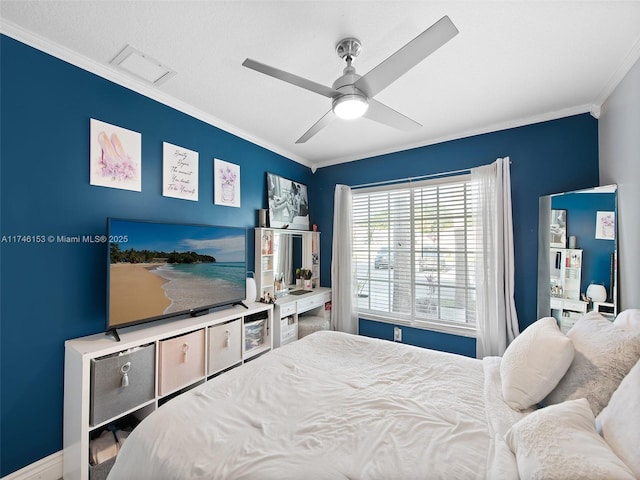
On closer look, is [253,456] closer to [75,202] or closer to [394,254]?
[75,202]

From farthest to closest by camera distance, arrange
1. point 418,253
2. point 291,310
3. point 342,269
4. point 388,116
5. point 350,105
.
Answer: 1. point 342,269
2. point 418,253
3. point 291,310
4. point 388,116
5. point 350,105

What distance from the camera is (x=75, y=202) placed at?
5.78 feet

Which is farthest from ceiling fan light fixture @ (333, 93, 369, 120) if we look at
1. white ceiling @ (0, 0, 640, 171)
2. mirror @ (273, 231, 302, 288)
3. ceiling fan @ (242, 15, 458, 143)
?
mirror @ (273, 231, 302, 288)

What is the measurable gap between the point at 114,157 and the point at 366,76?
6.00ft

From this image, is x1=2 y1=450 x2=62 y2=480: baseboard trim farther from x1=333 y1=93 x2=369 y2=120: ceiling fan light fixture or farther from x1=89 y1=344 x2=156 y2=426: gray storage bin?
x1=333 y1=93 x2=369 y2=120: ceiling fan light fixture

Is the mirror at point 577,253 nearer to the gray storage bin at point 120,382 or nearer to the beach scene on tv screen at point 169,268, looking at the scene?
the beach scene on tv screen at point 169,268

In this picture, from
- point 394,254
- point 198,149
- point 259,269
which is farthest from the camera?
point 394,254

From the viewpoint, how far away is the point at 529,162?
8.54 ft

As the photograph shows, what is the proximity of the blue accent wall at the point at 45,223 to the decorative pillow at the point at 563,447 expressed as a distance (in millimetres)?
2428

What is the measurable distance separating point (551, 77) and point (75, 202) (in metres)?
3.44

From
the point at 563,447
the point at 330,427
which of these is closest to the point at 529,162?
the point at 563,447

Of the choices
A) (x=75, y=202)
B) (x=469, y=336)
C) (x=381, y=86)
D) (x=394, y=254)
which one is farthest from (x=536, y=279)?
(x=75, y=202)

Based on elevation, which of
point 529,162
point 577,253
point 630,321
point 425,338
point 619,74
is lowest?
point 425,338

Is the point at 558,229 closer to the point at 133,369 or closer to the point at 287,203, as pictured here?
the point at 287,203
